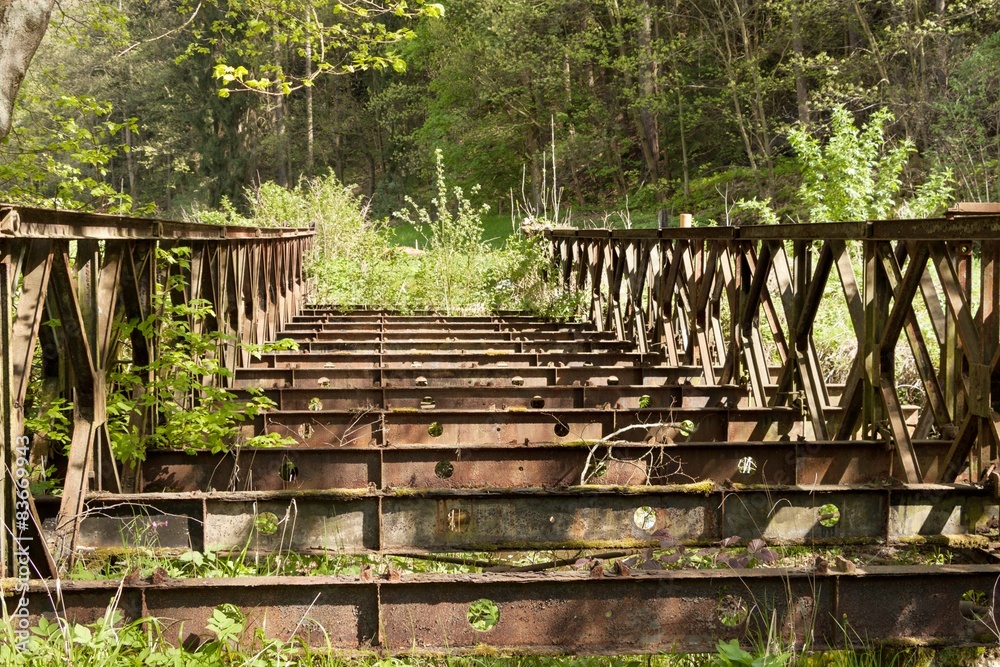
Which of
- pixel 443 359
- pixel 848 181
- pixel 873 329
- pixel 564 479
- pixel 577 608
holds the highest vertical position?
pixel 848 181

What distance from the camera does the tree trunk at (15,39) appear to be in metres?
6.61

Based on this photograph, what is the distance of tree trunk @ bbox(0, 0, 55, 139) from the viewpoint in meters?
6.61

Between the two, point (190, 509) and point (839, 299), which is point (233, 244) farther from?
point (839, 299)

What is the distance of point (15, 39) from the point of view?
6.69 m

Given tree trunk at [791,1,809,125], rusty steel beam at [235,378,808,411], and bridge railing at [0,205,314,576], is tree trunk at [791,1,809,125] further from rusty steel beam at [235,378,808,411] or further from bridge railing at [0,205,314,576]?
bridge railing at [0,205,314,576]

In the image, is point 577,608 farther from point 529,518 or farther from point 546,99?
point 546,99

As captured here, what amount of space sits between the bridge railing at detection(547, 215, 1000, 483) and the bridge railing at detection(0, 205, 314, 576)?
4053mm

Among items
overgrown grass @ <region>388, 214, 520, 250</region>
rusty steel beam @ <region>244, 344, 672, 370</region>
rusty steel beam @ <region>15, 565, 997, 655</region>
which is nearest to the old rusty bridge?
rusty steel beam @ <region>15, 565, 997, 655</region>

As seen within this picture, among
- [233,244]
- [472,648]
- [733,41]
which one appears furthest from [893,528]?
[733,41]

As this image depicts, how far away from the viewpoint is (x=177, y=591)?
3.56 metres

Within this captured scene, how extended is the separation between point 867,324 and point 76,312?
14.6 ft

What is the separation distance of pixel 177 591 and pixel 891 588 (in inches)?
106

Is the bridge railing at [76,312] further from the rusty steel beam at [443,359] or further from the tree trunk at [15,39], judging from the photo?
the rusty steel beam at [443,359]

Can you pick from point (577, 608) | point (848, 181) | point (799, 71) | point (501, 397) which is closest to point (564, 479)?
point (577, 608)
